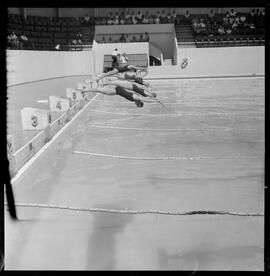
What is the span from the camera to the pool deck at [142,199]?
5.17 feet

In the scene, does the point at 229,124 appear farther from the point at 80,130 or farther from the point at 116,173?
the point at 116,173

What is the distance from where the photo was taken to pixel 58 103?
18.6 ft

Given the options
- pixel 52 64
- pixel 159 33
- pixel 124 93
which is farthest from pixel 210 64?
pixel 124 93

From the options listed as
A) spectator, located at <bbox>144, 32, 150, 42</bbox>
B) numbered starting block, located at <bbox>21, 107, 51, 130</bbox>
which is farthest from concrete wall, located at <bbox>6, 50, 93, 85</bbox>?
numbered starting block, located at <bbox>21, 107, 51, 130</bbox>

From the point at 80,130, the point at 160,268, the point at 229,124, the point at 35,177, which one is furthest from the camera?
the point at 229,124

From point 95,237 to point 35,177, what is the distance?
104 cm

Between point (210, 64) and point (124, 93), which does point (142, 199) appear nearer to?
point (124, 93)

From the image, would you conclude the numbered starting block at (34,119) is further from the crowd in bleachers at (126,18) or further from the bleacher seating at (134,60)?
the bleacher seating at (134,60)

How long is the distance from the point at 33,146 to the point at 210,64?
1293 centimetres

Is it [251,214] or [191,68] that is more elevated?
[191,68]

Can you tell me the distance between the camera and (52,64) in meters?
13.5

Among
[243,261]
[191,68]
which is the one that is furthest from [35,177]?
[191,68]

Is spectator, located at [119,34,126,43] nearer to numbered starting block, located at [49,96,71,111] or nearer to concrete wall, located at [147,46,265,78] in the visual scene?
concrete wall, located at [147,46,265,78]

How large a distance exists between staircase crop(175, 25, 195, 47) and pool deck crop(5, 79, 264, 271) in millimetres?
9022
